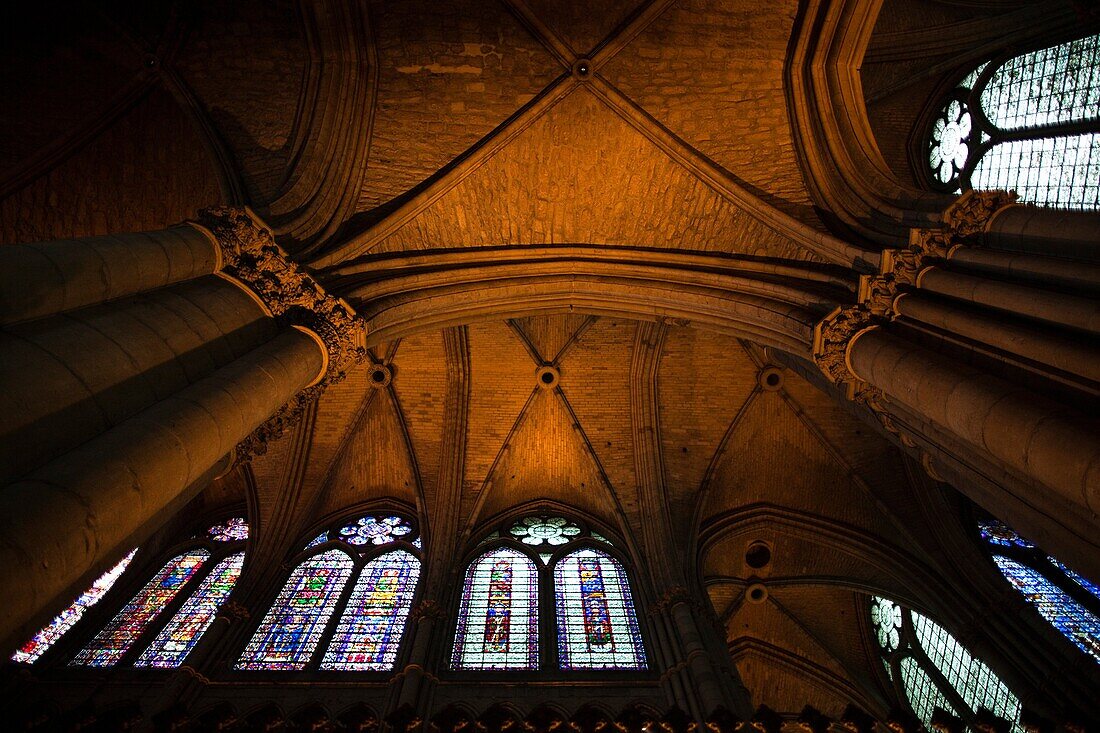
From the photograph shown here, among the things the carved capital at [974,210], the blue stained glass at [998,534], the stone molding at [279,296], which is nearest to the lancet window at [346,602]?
the stone molding at [279,296]

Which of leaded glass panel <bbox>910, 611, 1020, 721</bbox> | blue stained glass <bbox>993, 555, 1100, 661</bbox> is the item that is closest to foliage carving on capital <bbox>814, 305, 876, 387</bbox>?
blue stained glass <bbox>993, 555, 1100, 661</bbox>

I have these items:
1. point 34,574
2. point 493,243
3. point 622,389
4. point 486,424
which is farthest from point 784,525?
point 34,574

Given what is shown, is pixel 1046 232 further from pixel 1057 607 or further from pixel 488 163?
pixel 488 163

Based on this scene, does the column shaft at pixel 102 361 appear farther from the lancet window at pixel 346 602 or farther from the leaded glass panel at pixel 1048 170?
the leaded glass panel at pixel 1048 170

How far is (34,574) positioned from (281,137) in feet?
21.8

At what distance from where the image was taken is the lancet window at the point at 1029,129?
25.1 feet

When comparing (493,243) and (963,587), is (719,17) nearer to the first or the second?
(493,243)

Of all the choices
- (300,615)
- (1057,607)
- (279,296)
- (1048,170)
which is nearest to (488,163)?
(279,296)

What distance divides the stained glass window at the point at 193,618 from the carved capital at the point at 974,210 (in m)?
9.65

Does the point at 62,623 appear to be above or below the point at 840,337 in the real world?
above

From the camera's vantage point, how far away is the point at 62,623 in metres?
8.47

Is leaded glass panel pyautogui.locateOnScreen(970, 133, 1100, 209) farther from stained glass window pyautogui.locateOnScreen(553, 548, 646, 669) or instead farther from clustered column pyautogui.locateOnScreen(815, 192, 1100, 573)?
stained glass window pyautogui.locateOnScreen(553, 548, 646, 669)

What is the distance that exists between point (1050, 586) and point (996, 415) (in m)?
6.27

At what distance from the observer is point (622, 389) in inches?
473
